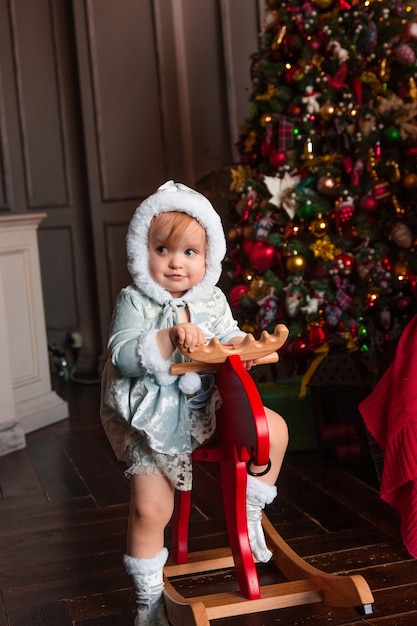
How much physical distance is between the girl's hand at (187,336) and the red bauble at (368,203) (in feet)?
4.90

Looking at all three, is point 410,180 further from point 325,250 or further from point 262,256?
point 262,256

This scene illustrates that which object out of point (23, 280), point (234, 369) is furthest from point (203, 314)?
point (23, 280)

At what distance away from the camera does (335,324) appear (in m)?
2.99

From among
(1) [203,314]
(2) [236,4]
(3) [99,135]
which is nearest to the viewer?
(1) [203,314]

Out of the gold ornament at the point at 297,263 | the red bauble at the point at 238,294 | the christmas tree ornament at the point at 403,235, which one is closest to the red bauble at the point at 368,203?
the christmas tree ornament at the point at 403,235

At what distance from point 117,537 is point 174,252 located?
94cm

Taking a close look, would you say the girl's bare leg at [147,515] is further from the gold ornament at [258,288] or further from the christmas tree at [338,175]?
the gold ornament at [258,288]

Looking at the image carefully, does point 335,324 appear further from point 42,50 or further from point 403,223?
point 42,50

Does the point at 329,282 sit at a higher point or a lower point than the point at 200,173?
lower

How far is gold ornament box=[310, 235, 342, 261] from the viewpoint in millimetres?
2979

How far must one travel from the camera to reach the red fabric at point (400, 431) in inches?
76.9

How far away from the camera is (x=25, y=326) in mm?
3621

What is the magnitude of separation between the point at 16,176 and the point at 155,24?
1159 millimetres

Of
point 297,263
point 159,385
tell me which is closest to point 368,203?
point 297,263
